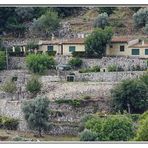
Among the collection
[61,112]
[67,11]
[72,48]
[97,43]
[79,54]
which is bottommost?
[61,112]

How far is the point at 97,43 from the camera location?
20.8 meters

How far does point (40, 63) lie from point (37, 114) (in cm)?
450

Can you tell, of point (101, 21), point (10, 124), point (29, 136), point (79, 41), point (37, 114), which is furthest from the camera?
point (101, 21)

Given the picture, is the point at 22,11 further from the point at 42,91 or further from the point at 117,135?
the point at 117,135

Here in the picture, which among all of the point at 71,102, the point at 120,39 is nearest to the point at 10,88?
the point at 71,102

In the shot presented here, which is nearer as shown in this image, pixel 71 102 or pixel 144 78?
pixel 71 102

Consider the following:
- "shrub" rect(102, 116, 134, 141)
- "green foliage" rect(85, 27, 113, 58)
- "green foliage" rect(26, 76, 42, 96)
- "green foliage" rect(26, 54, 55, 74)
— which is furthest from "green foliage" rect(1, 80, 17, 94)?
"shrub" rect(102, 116, 134, 141)

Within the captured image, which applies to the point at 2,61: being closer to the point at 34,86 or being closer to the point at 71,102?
the point at 34,86

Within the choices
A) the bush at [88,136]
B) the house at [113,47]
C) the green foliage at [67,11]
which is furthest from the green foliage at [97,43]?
the bush at [88,136]

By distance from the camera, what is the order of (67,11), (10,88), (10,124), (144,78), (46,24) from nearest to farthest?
(10,124), (144,78), (10,88), (46,24), (67,11)

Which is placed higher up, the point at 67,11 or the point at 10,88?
the point at 67,11

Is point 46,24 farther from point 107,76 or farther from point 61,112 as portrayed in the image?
point 61,112

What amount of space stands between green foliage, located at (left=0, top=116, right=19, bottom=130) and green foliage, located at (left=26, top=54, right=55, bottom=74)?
3848mm

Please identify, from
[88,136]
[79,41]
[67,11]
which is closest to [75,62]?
A: [79,41]
